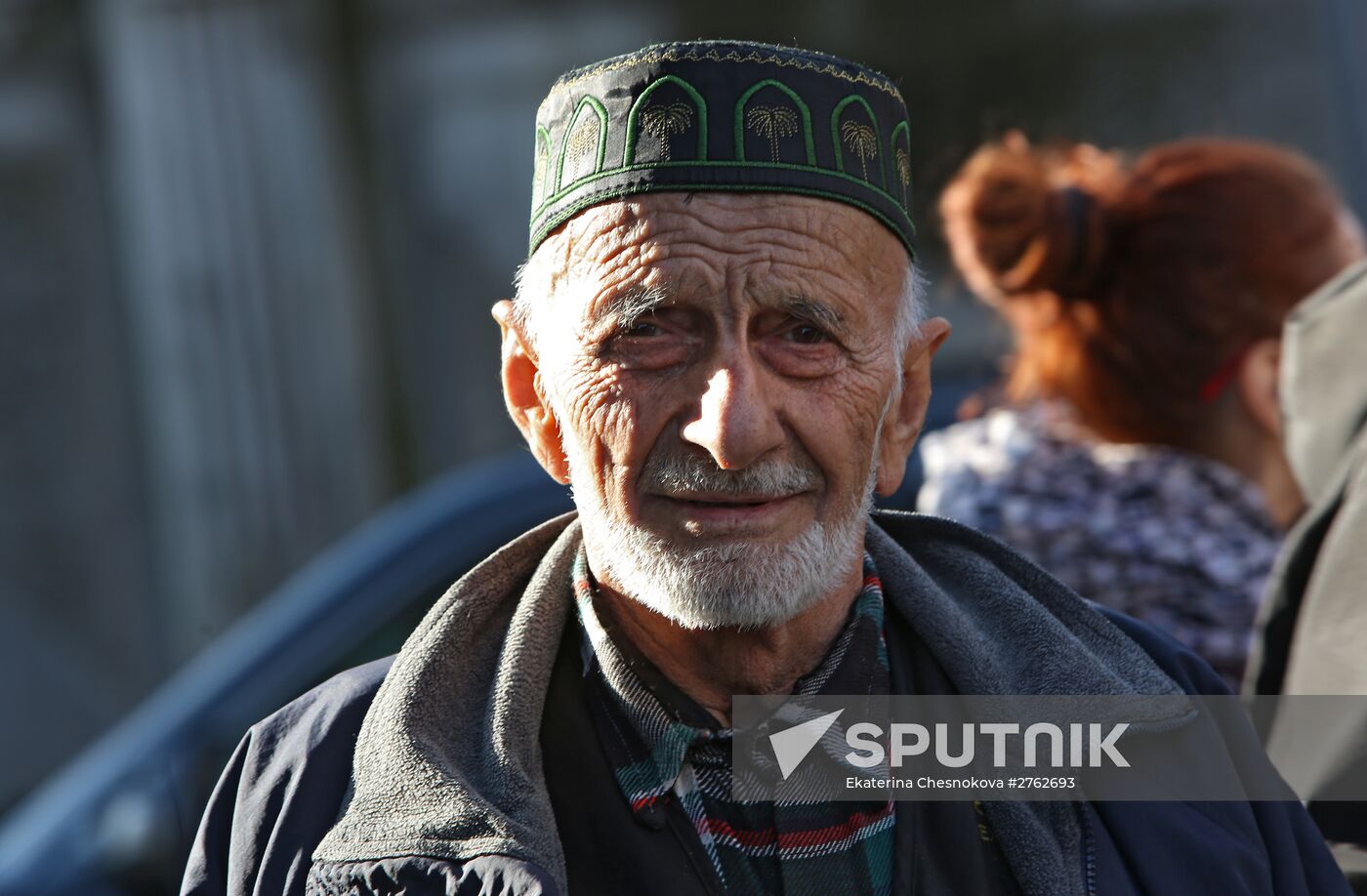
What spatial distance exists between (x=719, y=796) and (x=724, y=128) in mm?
831

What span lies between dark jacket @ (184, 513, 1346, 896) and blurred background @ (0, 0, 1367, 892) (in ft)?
16.8

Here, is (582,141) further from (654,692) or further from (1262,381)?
(1262,381)

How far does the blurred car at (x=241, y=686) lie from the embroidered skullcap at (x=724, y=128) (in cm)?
181

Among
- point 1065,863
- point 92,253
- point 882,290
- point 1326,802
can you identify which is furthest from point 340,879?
point 92,253

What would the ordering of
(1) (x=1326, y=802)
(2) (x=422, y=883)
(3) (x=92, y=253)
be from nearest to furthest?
(2) (x=422, y=883) < (1) (x=1326, y=802) < (3) (x=92, y=253)

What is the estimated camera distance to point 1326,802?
89.5 inches

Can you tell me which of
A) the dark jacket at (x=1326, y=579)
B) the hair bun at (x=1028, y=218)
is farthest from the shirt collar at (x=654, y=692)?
the hair bun at (x=1028, y=218)

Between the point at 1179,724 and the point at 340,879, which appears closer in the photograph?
the point at 340,879

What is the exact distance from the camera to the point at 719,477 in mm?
1888

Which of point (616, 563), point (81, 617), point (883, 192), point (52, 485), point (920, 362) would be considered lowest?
point (81, 617)

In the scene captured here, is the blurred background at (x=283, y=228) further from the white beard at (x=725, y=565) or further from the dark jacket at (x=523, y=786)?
the white beard at (x=725, y=565)

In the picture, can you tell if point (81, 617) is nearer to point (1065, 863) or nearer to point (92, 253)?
point (92, 253)

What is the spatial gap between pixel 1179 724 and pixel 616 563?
75 cm

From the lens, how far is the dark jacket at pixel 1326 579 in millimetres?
2266
